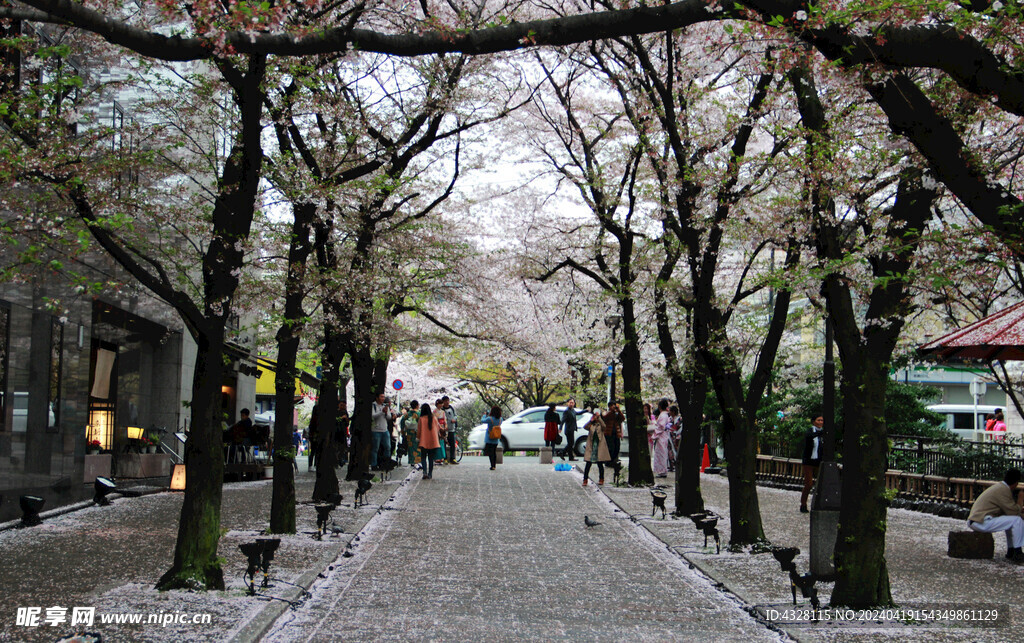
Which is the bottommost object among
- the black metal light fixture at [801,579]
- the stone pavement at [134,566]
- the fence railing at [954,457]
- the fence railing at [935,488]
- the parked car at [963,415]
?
the stone pavement at [134,566]

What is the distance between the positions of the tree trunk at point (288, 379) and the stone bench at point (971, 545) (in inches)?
347

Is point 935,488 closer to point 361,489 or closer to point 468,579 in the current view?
point 361,489

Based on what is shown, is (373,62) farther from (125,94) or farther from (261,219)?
(125,94)

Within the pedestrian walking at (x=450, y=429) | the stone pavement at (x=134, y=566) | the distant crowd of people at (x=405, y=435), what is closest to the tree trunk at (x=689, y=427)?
the stone pavement at (x=134, y=566)

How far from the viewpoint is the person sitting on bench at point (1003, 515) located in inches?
535

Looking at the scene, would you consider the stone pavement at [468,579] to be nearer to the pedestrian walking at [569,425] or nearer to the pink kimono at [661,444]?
the pink kimono at [661,444]

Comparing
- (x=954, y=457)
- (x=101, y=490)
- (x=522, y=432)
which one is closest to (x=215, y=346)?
(x=101, y=490)

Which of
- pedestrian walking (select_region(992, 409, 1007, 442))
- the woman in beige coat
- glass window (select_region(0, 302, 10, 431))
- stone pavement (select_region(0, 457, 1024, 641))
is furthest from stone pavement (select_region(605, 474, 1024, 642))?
glass window (select_region(0, 302, 10, 431))

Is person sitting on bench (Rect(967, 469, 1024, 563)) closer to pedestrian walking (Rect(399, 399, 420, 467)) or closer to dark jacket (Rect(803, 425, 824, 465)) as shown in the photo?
dark jacket (Rect(803, 425, 824, 465))

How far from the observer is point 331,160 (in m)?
17.1

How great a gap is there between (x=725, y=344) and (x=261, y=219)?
10.3 metres

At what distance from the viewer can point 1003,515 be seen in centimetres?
1378

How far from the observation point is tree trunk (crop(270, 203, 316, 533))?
48.0 ft

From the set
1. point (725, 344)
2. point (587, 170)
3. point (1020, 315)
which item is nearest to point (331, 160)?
point (725, 344)
